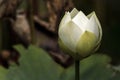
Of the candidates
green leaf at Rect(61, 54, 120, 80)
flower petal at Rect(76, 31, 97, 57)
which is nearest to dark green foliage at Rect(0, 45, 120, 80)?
green leaf at Rect(61, 54, 120, 80)

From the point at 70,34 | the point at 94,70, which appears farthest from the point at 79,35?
the point at 94,70

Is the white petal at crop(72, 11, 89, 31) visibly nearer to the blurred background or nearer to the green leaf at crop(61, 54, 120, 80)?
the green leaf at crop(61, 54, 120, 80)

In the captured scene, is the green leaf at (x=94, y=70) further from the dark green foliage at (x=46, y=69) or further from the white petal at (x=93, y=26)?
the white petal at (x=93, y=26)

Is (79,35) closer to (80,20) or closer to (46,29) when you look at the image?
(80,20)

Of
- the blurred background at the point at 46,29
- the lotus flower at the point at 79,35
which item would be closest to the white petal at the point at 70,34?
the lotus flower at the point at 79,35

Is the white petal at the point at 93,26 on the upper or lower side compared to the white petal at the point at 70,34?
upper

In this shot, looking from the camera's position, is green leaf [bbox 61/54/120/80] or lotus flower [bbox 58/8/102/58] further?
green leaf [bbox 61/54/120/80]

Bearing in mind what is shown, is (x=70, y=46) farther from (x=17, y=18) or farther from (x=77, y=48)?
(x=17, y=18)

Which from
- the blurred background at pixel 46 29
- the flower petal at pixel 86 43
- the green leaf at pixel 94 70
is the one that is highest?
the blurred background at pixel 46 29

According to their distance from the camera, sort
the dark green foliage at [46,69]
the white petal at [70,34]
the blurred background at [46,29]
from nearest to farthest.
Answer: the white petal at [70,34]
the dark green foliage at [46,69]
the blurred background at [46,29]
